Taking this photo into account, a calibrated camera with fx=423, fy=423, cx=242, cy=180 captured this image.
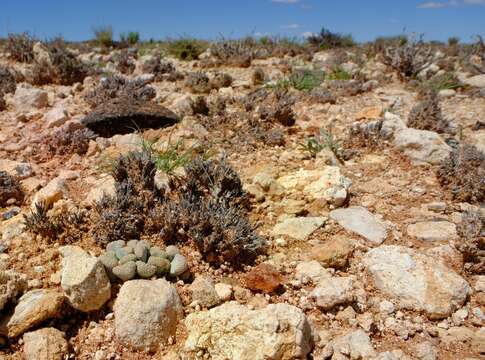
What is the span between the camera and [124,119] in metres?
5.42

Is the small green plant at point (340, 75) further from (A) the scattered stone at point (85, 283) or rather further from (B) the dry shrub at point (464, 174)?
(A) the scattered stone at point (85, 283)

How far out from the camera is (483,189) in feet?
13.6

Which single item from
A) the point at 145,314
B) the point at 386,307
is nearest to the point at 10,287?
the point at 145,314

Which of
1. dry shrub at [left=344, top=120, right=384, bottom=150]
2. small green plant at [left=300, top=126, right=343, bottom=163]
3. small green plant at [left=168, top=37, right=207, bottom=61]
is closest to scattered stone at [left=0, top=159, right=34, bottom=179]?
small green plant at [left=300, top=126, right=343, bottom=163]

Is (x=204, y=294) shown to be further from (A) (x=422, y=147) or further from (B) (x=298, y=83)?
(B) (x=298, y=83)

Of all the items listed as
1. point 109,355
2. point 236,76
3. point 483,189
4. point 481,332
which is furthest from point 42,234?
point 236,76

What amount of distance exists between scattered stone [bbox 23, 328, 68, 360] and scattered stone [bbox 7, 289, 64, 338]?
0.07 m

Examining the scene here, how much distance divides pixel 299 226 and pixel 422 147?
205 cm

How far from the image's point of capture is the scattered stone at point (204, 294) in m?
2.95

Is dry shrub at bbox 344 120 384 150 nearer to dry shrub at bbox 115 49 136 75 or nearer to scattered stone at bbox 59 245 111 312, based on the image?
scattered stone at bbox 59 245 111 312

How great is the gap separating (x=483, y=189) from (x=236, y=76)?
532 cm

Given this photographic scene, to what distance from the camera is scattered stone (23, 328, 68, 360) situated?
2514mm

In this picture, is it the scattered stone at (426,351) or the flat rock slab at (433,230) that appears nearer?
the scattered stone at (426,351)

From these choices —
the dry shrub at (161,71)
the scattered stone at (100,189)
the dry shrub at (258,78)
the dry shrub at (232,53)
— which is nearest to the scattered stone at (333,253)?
the scattered stone at (100,189)
